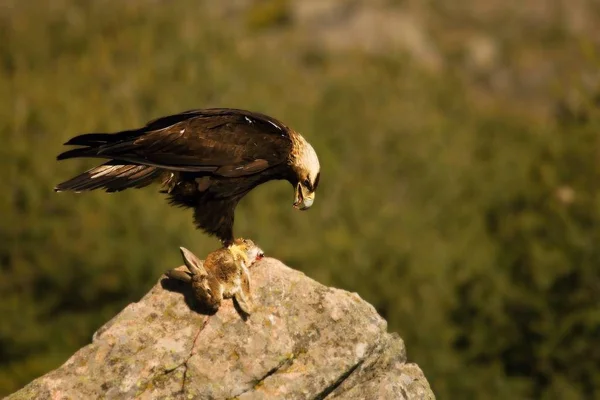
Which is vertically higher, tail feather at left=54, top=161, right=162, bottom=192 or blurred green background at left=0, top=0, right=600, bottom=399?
tail feather at left=54, top=161, right=162, bottom=192

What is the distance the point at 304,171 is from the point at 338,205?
1977 cm

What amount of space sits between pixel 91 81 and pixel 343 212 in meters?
8.38

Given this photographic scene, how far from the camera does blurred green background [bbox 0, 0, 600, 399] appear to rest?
2184 cm

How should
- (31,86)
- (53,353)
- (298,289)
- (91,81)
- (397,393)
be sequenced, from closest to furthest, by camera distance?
(397,393) → (298,289) → (53,353) → (31,86) → (91,81)

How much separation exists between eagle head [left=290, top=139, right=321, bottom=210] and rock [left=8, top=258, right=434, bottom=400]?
0.66 m

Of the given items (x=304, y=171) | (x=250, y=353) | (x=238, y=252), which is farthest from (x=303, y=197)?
(x=250, y=353)

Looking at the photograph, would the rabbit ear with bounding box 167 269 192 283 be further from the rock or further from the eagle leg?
the eagle leg

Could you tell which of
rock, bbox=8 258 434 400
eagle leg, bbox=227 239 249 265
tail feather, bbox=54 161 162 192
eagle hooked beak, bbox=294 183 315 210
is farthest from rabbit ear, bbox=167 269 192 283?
eagle hooked beak, bbox=294 183 315 210

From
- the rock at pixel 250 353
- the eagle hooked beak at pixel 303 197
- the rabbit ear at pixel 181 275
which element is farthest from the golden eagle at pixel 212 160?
the rock at pixel 250 353

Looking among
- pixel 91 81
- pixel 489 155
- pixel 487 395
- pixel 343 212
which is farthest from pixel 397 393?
pixel 489 155

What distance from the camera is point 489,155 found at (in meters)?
37.8

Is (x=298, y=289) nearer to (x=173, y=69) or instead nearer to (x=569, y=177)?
(x=569, y=177)

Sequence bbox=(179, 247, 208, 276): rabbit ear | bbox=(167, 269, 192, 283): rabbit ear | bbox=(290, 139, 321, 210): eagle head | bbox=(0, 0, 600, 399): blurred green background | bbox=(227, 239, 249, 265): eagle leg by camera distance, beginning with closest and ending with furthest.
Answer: bbox=(179, 247, 208, 276): rabbit ear → bbox=(167, 269, 192, 283): rabbit ear → bbox=(227, 239, 249, 265): eagle leg → bbox=(290, 139, 321, 210): eagle head → bbox=(0, 0, 600, 399): blurred green background

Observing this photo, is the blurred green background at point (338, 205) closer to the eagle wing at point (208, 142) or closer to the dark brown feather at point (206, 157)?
the dark brown feather at point (206, 157)
